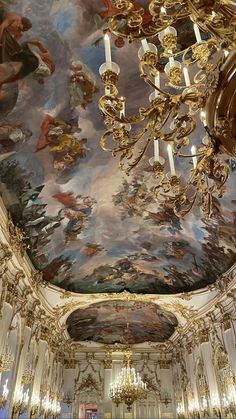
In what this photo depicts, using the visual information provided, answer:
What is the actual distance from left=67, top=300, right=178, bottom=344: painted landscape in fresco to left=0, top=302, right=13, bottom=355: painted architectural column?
26.1ft

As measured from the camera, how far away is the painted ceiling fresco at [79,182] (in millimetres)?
6250

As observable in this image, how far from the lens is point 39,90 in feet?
23.1

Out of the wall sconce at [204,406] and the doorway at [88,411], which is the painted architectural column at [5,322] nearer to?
the wall sconce at [204,406]

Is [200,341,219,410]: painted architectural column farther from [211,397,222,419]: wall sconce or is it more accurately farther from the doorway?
the doorway

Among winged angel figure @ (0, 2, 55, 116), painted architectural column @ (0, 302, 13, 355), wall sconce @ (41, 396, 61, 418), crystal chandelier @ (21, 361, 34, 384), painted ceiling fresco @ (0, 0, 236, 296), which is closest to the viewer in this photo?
winged angel figure @ (0, 2, 55, 116)

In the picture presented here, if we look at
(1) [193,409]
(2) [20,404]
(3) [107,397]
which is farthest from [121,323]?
(2) [20,404]

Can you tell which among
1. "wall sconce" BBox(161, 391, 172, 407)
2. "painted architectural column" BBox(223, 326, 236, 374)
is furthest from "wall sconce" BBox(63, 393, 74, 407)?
"painted architectural column" BBox(223, 326, 236, 374)

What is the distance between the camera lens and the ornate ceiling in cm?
641

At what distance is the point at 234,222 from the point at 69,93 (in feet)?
21.5

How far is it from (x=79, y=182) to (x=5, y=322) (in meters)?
5.24

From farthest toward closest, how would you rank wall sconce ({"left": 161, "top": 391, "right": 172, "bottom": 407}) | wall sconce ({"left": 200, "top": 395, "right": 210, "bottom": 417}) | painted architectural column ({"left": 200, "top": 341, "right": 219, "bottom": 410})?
wall sconce ({"left": 161, "top": 391, "right": 172, "bottom": 407})
wall sconce ({"left": 200, "top": 395, "right": 210, "bottom": 417})
painted architectural column ({"left": 200, "top": 341, "right": 219, "bottom": 410})

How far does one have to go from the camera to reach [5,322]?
11094 millimetres

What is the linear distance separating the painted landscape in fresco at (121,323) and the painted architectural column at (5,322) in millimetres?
7964

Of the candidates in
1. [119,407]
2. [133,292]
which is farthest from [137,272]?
[119,407]
